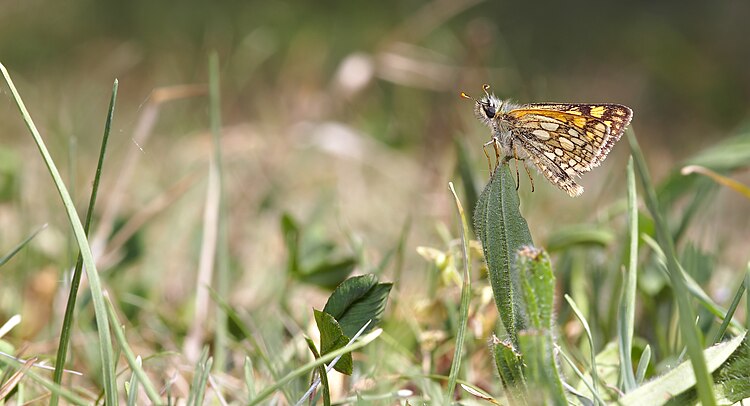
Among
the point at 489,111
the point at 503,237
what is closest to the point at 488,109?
→ the point at 489,111

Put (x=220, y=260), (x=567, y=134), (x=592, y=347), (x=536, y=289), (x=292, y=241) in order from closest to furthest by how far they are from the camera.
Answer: (x=536, y=289) → (x=592, y=347) → (x=567, y=134) → (x=220, y=260) → (x=292, y=241)

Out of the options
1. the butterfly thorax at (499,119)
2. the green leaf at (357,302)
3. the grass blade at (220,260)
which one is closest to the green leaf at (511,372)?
the green leaf at (357,302)

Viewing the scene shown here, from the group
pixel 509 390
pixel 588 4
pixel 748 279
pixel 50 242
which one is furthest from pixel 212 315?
pixel 588 4

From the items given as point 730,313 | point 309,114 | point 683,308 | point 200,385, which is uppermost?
point 683,308

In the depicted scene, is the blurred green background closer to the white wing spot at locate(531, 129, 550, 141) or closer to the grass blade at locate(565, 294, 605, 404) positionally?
A: the white wing spot at locate(531, 129, 550, 141)

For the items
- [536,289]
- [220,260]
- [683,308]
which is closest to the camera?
[683,308]

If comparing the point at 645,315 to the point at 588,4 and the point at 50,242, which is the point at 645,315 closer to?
the point at 50,242

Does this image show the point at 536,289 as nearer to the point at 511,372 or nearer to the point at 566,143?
the point at 511,372
